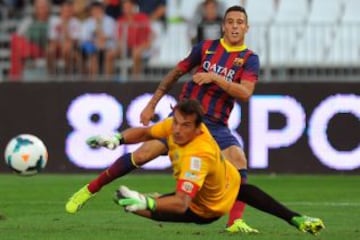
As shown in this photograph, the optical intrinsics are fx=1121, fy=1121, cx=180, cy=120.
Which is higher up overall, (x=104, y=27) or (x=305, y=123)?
(x=104, y=27)

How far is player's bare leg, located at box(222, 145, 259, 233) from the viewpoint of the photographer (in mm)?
10672

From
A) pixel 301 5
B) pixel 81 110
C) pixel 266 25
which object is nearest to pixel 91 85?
pixel 81 110

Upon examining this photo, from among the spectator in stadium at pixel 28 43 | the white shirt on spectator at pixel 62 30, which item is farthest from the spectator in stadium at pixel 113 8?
the spectator in stadium at pixel 28 43

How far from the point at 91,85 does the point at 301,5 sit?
5650mm

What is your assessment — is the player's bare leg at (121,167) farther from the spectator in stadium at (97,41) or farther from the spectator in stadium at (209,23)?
the spectator in stadium at (97,41)

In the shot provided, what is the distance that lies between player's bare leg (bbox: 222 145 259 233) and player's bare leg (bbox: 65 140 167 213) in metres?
0.67

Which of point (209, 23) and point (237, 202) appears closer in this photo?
point (237, 202)

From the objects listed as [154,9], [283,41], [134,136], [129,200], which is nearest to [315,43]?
[283,41]

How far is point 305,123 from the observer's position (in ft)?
63.1

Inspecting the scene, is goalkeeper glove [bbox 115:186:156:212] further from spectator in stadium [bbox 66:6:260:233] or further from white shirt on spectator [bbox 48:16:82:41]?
white shirt on spectator [bbox 48:16:82:41]

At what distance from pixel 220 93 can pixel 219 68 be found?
25 cm

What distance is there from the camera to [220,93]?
1099 cm

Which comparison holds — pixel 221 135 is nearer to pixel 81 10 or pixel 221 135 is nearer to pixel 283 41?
pixel 283 41

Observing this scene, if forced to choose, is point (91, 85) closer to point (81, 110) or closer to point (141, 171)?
point (81, 110)
